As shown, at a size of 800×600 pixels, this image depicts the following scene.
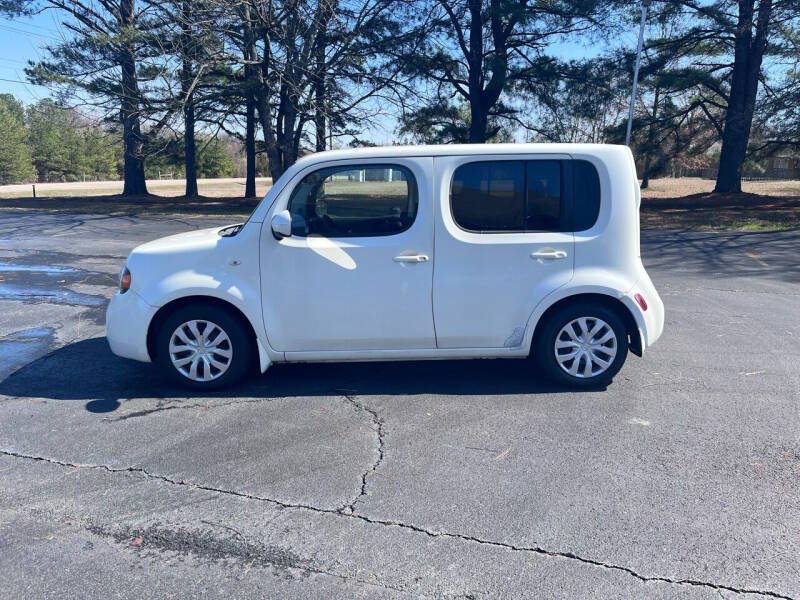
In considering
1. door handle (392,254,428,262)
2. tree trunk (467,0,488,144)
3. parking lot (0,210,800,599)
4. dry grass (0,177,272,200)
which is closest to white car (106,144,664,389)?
door handle (392,254,428,262)

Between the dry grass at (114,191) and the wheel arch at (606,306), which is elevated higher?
the dry grass at (114,191)

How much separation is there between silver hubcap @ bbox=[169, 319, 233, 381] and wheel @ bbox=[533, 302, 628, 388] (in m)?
2.46

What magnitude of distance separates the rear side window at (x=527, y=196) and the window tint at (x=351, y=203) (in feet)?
1.41

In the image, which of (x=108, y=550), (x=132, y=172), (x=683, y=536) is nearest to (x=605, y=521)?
(x=683, y=536)

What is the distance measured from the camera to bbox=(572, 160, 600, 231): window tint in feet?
15.4

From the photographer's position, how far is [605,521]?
3.08m

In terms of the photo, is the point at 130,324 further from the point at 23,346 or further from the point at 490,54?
the point at 490,54

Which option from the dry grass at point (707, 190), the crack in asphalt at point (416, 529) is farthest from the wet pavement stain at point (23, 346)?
the dry grass at point (707, 190)

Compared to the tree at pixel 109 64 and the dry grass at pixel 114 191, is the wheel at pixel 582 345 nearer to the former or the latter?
the tree at pixel 109 64

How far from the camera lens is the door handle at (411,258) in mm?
4633

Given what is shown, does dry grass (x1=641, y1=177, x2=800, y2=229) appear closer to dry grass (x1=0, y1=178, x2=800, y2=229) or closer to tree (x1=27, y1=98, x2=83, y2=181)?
dry grass (x1=0, y1=178, x2=800, y2=229)

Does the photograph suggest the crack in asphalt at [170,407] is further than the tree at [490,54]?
No

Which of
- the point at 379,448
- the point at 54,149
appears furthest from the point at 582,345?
the point at 54,149

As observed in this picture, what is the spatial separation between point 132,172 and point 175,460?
3320 centimetres
